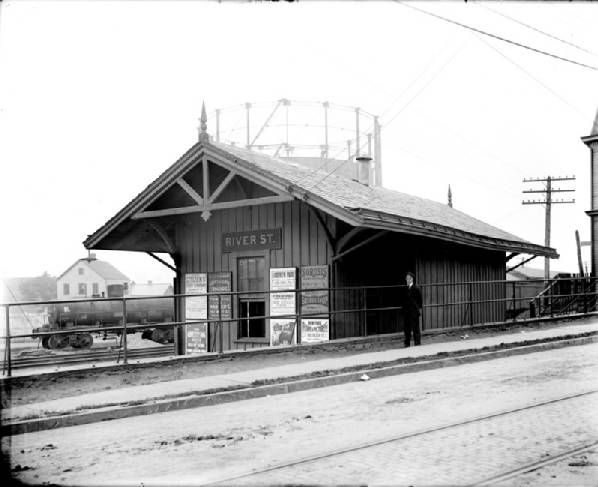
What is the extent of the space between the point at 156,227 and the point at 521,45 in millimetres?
10876

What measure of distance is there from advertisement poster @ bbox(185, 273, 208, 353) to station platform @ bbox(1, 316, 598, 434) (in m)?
5.66

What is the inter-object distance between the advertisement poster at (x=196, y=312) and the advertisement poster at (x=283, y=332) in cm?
262

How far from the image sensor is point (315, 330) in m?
15.8

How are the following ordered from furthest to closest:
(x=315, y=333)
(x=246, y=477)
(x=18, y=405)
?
1. (x=315, y=333)
2. (x=18, y=405)
3. (x=246, y=477)

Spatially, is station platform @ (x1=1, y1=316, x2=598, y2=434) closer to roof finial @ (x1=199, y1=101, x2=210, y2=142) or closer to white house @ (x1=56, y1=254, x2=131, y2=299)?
roof finial @ (x1=199, y1=101, x2=210, y2=142)

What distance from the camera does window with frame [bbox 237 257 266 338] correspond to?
1728 cm

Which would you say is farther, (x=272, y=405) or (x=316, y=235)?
(x=316, y=235)

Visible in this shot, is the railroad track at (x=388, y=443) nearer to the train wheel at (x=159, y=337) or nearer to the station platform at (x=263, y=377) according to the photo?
the station platform at (x=263, y=377)

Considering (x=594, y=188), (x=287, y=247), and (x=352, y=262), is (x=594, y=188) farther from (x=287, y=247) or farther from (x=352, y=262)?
(x=287, y=247)

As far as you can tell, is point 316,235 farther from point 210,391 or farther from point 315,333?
point 210,391

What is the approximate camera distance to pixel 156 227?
61.6 ft

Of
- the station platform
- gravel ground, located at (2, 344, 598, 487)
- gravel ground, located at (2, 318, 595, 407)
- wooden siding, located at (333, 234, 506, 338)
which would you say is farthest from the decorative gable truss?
gravel ground, located at (2, 344, 598, 487)

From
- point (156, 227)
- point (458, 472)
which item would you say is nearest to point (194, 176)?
point (156, 227)

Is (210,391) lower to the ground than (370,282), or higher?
lower
